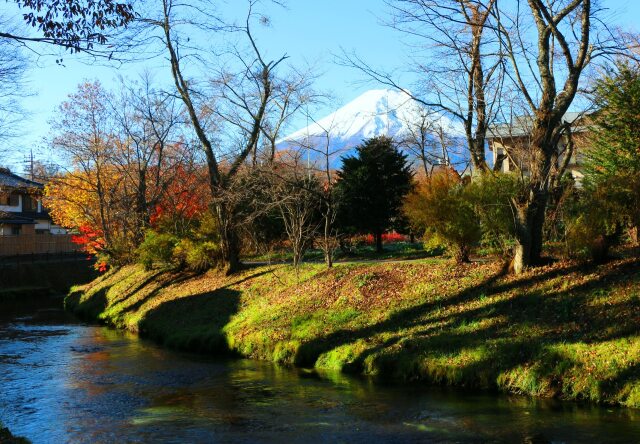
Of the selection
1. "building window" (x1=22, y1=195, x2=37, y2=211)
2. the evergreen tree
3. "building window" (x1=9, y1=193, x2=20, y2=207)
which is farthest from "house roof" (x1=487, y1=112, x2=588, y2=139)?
"building window" (x1=22, y1=195, x2=37, y2=211)

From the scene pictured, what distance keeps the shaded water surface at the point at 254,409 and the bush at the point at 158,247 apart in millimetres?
11881

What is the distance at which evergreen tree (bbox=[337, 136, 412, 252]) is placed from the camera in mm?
32250

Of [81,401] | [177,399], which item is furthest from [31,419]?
[177,399]

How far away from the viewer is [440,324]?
15.5 meters

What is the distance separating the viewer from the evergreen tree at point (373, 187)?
3225 centimetres

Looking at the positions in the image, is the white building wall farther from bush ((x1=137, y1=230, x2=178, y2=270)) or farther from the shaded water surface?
the shaded water surface

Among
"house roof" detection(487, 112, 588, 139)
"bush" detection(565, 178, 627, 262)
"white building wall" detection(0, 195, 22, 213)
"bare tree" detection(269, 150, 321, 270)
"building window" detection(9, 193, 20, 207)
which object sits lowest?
"bush" detection(565, 178, 627, 262)

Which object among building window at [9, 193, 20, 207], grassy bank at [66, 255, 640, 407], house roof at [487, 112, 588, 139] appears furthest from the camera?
building window at [9, 193, 20, 207]

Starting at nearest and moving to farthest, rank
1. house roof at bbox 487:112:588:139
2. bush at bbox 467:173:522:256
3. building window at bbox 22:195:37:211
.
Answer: bush at bbox 467:173:522:256 < house roof at bbox 487:112:588:139 < building window at bbox 22:195:37:211

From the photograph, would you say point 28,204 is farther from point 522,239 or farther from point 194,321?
point 522,239

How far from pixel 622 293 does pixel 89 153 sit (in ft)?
96.4

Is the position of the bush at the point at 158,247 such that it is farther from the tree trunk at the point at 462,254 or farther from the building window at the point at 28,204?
the building window at the point at 28,204

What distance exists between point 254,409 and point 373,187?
21637 mm

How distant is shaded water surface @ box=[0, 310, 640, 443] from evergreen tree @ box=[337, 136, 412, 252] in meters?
16.3
